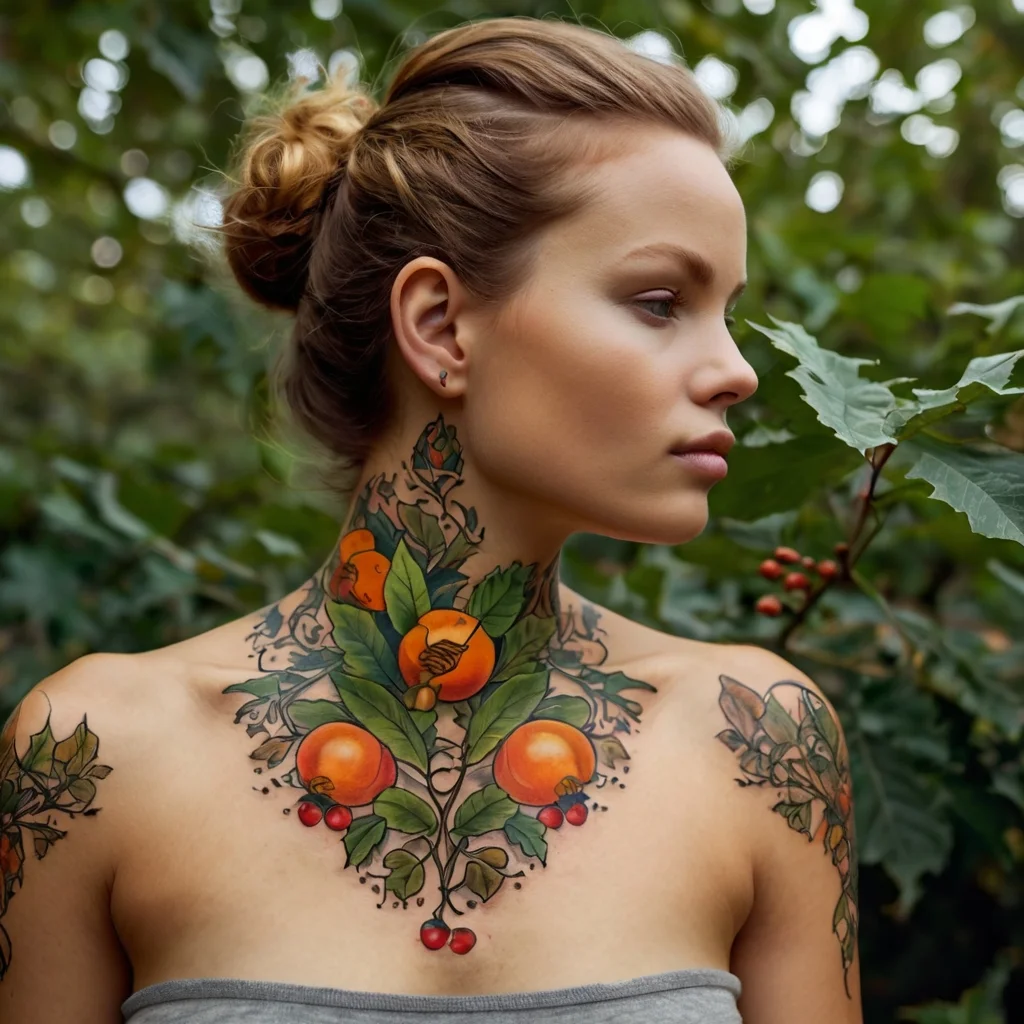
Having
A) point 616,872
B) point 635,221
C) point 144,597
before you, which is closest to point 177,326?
point 144,597

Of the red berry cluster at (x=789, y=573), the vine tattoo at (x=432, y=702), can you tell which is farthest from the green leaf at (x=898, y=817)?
the vine tattoo at (x=432, y=702)

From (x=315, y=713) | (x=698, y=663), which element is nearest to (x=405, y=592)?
(x=315, y=713)

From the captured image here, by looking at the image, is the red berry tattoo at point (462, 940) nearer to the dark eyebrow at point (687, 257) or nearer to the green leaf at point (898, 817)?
the green leaf at point (898, 817)

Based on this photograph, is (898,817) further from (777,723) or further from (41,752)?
(41,752)

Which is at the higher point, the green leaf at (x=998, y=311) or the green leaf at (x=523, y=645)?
the green leaf at (x=998, y=311)

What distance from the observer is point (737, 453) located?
1642 mm

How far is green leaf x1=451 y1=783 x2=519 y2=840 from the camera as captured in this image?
4.88 feet

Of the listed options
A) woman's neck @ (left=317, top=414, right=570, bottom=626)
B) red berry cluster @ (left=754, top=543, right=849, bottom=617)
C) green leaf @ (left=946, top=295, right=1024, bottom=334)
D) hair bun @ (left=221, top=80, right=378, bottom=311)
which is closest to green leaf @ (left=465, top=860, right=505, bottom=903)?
woman's neck @ (left=317, top=414, right=570, bottom=626)

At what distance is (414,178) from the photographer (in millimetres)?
1589

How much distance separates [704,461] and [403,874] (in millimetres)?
614

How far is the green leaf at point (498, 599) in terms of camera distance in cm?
159

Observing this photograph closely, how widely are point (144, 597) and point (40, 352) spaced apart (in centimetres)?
240

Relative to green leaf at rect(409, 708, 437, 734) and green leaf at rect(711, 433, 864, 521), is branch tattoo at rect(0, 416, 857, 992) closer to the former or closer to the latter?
green leaf at rect(409, 708, 437, 734)

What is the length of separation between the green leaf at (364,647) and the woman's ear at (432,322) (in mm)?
265
